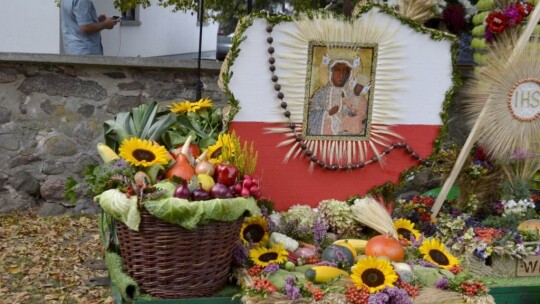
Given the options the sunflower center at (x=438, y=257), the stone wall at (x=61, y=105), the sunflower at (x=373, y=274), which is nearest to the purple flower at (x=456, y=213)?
the sunflower center at (x=438, y=257)

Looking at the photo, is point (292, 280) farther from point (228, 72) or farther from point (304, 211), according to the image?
point (228, 72)

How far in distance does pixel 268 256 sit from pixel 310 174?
1.90 ft

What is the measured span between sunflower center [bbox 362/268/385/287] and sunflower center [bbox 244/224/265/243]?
539mm

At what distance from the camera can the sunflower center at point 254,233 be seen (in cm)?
312

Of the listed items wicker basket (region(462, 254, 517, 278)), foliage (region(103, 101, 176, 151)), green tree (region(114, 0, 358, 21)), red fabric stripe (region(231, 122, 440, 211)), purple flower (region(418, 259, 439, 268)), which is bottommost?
wicker basket (region(462, 254, 517, 278))

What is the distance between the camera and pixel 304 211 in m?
3.38

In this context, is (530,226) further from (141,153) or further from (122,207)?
(122,207)

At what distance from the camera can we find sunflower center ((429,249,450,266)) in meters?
3.10

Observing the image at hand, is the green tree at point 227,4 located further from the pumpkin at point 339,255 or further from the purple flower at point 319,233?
the pumpkin at point 339,255

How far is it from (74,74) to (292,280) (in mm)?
3456

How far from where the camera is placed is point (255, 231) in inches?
124

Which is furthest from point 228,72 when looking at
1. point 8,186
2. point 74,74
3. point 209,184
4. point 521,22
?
point 8,186

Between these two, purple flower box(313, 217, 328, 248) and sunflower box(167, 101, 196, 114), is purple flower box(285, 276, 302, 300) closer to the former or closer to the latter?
purple flower box(313, 217, 328, 248)

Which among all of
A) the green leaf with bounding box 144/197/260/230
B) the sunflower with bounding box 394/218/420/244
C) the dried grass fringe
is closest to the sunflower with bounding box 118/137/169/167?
the green leaf with bounding box 144/197/260/230
